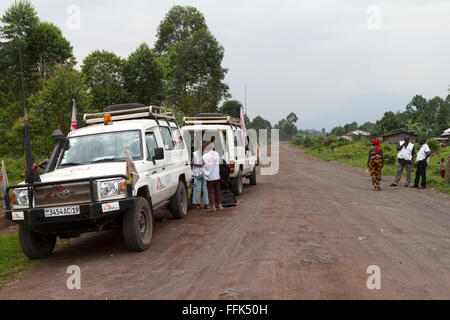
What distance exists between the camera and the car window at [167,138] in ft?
27.0

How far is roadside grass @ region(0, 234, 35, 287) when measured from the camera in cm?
538

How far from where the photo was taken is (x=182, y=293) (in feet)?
13.7

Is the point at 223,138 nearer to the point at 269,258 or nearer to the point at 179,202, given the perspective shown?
the point at 179,202

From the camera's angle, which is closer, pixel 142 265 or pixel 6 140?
pixel 142 265

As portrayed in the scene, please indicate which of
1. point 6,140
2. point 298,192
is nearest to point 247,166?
point 298,192

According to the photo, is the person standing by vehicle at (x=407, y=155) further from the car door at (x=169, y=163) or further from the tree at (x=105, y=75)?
the tree at (x=105, y=75)

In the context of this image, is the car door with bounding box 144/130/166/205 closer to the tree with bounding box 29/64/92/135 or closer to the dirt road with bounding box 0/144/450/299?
the dirt road with bounding box 0/144/450/299

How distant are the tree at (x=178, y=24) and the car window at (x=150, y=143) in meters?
35.6

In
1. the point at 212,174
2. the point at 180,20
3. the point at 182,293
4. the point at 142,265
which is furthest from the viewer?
the point at 180,20

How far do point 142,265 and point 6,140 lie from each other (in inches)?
942

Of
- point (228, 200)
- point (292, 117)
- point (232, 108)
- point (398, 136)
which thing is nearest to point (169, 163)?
point (228, 200)

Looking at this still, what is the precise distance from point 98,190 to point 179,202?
3.27 meters

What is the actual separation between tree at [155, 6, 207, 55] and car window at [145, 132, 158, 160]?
3560 cm
